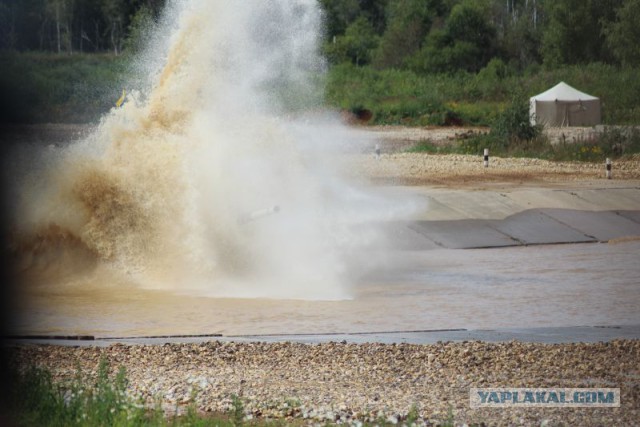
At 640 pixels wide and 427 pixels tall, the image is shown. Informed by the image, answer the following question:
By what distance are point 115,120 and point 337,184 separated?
8.98m

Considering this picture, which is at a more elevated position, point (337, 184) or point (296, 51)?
point (296, 51)

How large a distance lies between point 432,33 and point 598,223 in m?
56.4

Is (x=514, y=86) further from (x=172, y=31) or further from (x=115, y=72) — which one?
(x=172, y=31)

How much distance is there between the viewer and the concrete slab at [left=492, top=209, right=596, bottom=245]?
1023 inches

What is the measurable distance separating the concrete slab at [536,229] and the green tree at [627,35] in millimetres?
46787

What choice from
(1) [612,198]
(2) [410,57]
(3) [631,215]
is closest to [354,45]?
(2) [410,57]

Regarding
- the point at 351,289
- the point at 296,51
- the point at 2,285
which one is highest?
the point at 296,51

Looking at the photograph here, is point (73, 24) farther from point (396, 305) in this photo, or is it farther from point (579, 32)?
point (396, 305)

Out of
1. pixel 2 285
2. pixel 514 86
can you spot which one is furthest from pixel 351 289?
pixel 514 86

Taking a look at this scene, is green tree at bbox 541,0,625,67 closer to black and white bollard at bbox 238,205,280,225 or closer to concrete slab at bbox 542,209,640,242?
concrete slab at bbox 542,209,640,242

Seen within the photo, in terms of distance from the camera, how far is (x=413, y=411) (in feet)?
30.5

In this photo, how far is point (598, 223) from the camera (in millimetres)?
27641

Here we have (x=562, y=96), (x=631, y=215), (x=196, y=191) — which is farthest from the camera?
(x=562, y=96)

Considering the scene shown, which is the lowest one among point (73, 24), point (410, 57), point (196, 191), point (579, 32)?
point (196, 191)
